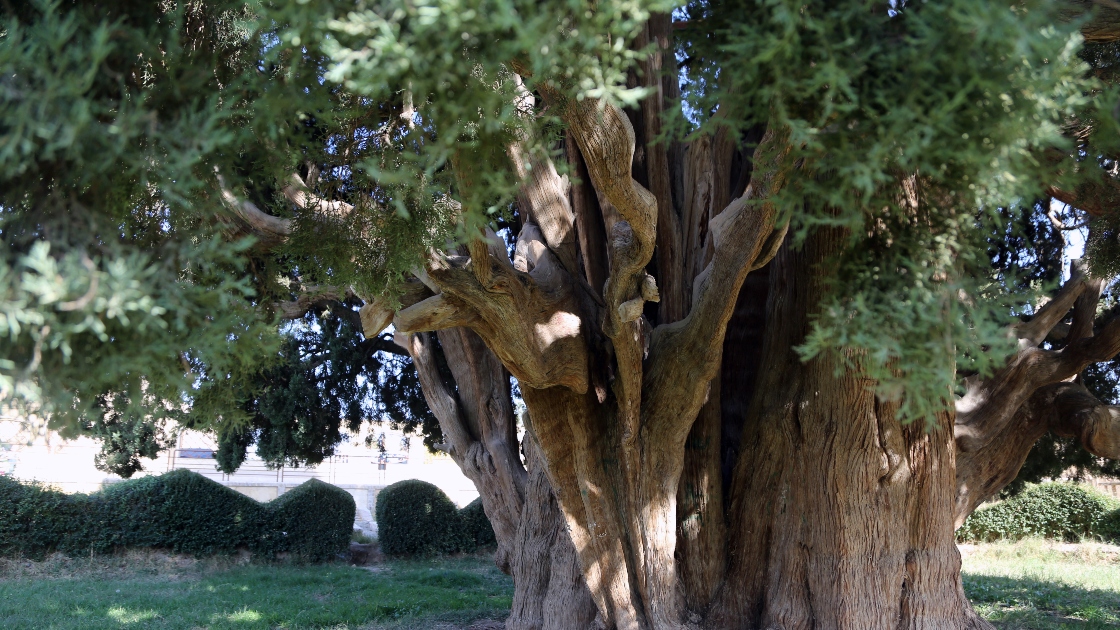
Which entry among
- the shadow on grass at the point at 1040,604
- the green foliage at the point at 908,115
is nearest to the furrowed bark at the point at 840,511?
the green foliage at the point at 908,115

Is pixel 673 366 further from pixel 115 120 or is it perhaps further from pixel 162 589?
pixel 162 589

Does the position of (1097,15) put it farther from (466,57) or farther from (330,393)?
(330,393)

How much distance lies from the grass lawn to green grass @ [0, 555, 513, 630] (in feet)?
0.05

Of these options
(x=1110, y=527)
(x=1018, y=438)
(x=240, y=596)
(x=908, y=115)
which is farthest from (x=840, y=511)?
(x=1110, y=527)

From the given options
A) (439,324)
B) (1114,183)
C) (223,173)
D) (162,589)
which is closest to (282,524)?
(162,589)

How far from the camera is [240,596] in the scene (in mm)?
9984

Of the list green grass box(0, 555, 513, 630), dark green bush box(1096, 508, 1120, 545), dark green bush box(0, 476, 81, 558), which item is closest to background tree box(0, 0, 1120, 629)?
green grass box(0, 555, 513, 630)

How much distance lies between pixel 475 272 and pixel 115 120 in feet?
7.23

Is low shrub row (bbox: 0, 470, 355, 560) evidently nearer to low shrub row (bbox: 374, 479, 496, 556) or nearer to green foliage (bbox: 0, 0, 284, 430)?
low shrub row (bbox: 374, 479, 496, 556)

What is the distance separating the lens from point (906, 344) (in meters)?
2.64

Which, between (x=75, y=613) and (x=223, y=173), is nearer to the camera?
(x=223, y=173)

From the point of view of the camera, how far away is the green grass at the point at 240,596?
27.0ft

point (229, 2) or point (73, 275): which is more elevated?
point (229, 2)

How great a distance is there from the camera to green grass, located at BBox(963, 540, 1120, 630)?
820 centimetres
